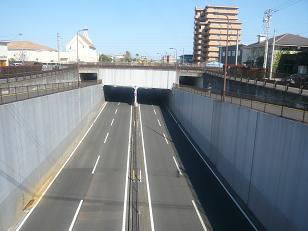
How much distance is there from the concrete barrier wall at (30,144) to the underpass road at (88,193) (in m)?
1.13

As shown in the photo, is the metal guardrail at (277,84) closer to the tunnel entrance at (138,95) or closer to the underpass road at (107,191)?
the underpass road at (107,191)

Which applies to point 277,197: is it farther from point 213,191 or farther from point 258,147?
point 213,191

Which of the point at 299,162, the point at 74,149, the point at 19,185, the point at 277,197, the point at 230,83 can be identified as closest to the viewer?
the point at 299,162

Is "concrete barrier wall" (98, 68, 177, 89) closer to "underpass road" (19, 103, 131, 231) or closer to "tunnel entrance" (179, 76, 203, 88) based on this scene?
"tunnel entrance" (179, 76, 203, 88)

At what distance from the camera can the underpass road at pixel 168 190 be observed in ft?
66.5

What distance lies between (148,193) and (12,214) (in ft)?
30.5

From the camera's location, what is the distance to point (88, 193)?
80.9 ft

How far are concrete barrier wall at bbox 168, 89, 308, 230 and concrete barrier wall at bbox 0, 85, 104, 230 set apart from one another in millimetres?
14455

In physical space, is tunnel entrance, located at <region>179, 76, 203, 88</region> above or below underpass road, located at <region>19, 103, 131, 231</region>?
above

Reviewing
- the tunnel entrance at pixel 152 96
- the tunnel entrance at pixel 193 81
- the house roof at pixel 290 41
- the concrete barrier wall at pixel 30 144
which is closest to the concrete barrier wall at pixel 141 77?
the tunnel entrance at pixel 152 96

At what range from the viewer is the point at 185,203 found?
23.1 metres

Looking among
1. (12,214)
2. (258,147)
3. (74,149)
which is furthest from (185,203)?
(74,149)

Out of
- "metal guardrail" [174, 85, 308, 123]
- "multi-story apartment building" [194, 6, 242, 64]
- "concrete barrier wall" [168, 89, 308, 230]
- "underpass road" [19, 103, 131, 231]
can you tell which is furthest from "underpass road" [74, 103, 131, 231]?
"multi-story apartment building" [194, 6, 242, 64]

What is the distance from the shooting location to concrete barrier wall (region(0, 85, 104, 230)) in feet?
63.1
